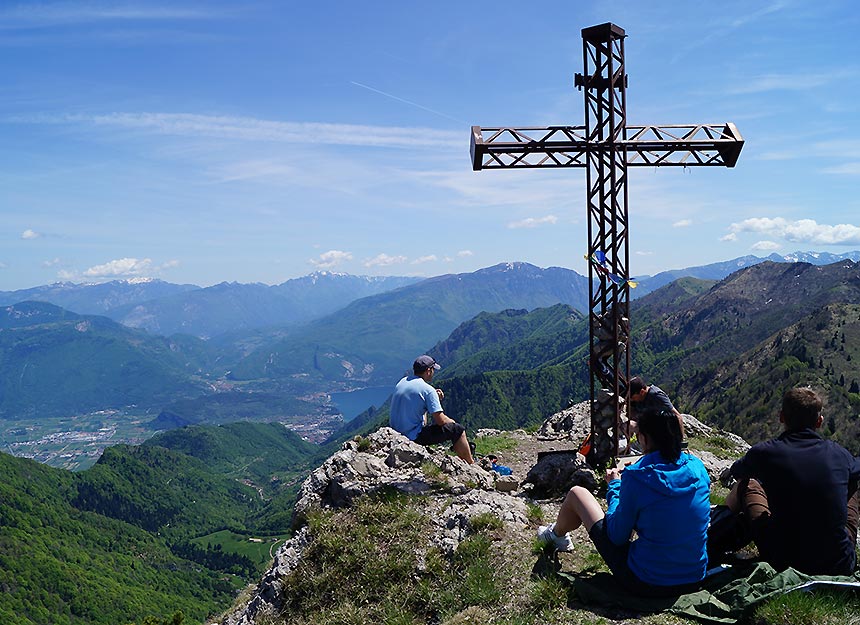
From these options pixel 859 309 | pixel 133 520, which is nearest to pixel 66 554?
pixel 133 520

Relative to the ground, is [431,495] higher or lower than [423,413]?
lower

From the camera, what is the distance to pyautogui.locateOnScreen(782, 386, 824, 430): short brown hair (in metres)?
6.52

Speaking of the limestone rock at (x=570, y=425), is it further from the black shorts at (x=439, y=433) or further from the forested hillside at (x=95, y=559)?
the forested hillside at (x=95, y=559)

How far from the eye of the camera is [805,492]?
6.23m

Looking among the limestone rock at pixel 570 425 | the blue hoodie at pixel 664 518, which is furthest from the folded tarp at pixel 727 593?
the limestone rock at pixel 570 425

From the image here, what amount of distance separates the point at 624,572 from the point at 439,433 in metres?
6.75

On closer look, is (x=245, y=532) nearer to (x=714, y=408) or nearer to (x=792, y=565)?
(x=714, y=408)

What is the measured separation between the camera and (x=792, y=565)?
251 inches

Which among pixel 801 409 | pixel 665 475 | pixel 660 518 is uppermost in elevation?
pixel 801 409

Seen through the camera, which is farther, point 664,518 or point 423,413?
point 423,413

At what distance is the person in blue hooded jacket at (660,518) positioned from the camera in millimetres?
6234

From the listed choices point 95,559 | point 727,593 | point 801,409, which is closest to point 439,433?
point 727,593

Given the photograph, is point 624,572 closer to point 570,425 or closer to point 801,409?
point 801,409

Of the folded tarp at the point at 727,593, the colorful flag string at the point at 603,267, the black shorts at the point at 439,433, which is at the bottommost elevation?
the black shorts at the point at 439,433
